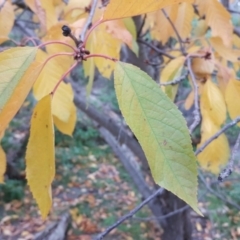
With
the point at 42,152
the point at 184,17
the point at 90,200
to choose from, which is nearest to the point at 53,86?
the point at 42,152

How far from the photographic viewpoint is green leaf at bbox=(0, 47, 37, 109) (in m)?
0.38

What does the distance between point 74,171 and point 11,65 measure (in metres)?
3.74

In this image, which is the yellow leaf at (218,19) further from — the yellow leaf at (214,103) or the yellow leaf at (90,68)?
the yellow leaf at (90,68)

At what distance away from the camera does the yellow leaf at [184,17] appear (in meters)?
1.07

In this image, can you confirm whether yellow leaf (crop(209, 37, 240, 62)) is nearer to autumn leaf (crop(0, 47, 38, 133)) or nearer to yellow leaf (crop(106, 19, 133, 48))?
yellow leaf (crop(106, 19, 133, 48))

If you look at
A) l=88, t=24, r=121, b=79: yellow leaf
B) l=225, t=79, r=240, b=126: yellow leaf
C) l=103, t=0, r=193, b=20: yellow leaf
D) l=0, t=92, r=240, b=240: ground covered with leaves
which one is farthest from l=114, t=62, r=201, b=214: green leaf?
l=0, t=92, r=240, b=240: ground covered with leaves

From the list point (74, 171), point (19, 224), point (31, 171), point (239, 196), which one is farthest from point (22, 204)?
point (31, 171)

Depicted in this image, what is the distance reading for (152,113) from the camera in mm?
383

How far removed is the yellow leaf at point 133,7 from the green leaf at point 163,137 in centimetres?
9

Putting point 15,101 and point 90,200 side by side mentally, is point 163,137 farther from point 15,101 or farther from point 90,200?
point 90,200

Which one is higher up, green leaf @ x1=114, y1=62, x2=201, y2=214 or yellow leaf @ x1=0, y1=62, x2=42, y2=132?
yellow leaf @ x1=0, y1=62, x2=42, y2=132

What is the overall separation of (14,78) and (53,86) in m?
0.34

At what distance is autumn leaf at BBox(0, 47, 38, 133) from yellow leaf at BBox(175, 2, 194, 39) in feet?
2.53

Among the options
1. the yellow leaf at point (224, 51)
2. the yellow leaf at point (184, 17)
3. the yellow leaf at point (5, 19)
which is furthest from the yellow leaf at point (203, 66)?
the yellow leaf at point (5, 19)
